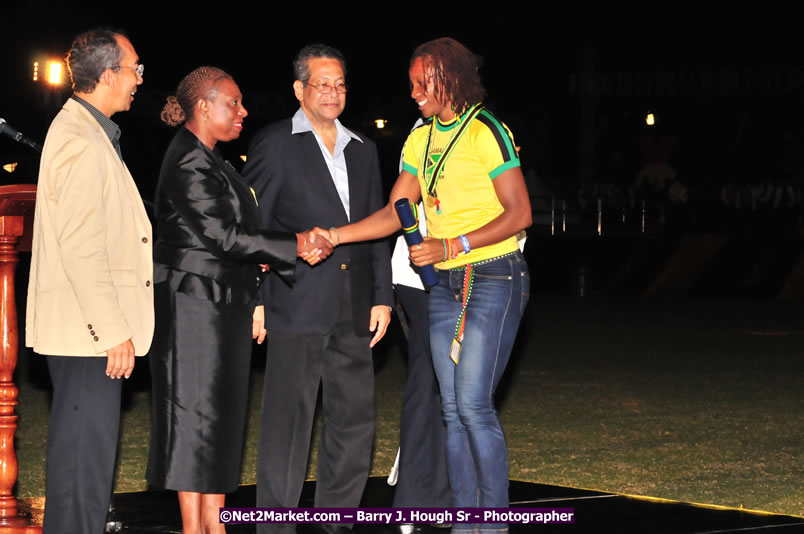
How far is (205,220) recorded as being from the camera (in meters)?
5.12

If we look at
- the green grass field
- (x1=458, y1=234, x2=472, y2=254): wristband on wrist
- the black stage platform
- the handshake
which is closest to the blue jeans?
(x1=458, y1=234, x2=472, y2=254): wristband on wrist

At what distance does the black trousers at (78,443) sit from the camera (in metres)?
4.61

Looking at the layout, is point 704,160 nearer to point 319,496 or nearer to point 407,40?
point 407,40

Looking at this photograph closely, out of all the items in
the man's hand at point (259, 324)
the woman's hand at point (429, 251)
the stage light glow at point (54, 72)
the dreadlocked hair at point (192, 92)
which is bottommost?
the man's hand at point (259, 324)

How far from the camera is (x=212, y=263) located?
5.19 m

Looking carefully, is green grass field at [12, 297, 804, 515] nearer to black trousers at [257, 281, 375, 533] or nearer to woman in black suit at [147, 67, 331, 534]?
black trousers at [257, 281, 375, 533]

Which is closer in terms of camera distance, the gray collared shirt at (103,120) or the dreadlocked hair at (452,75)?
the gray collared shirt at (103,120)

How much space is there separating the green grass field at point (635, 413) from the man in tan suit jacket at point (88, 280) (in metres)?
2.66

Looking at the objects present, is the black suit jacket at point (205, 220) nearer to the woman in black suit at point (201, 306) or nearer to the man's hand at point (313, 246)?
the woman in black suit at point (201, 306)

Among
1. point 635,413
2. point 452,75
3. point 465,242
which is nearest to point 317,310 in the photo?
point 465,242

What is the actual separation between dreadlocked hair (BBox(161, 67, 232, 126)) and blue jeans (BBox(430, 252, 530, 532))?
1.16 metres

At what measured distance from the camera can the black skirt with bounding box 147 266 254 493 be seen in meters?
5.15

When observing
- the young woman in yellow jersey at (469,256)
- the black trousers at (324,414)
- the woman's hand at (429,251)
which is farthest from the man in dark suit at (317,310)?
the woman's hand at (429,251)

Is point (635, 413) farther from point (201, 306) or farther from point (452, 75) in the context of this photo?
point (201, 306)
